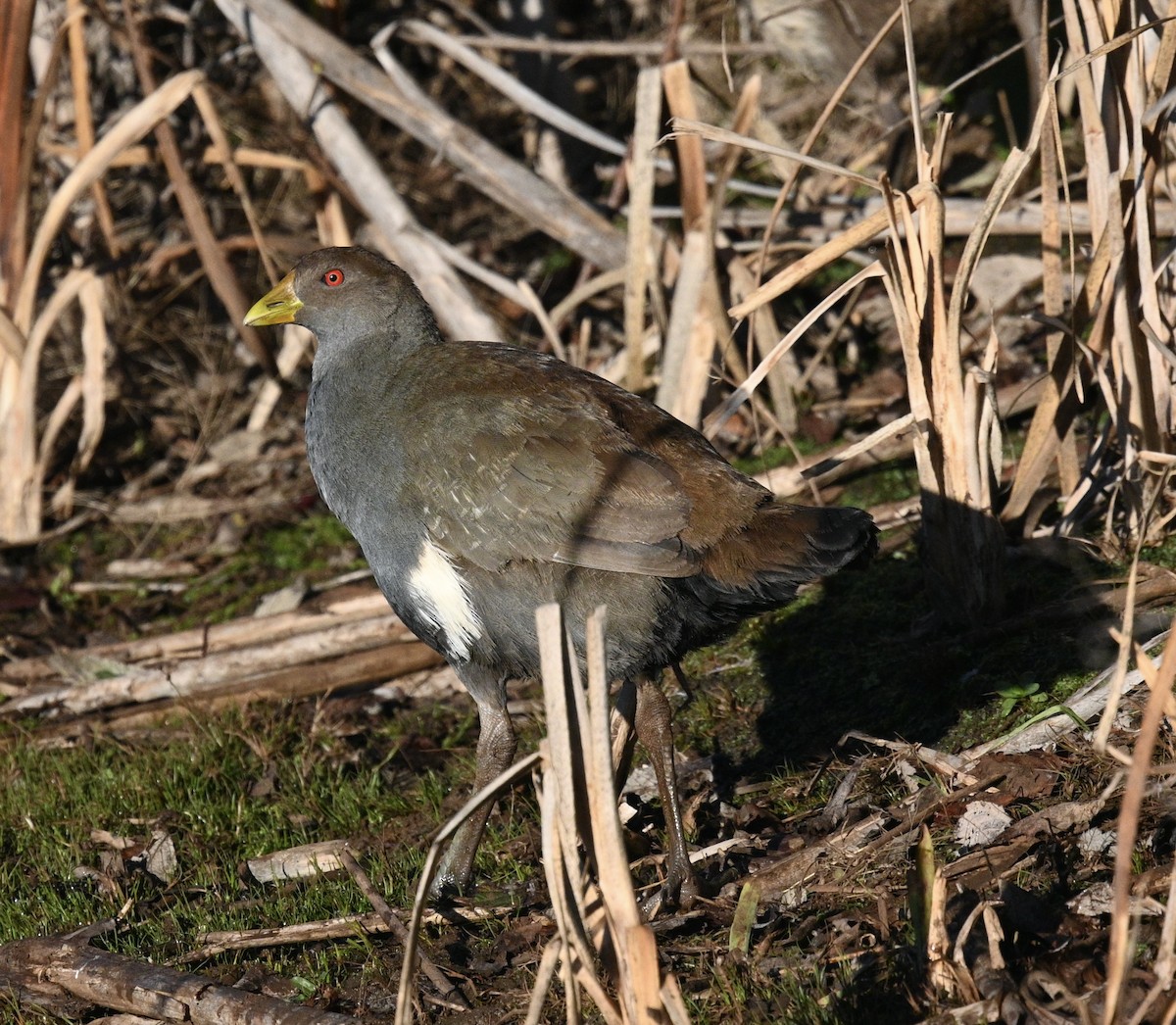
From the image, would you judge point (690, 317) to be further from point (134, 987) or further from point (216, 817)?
point (134, 987)

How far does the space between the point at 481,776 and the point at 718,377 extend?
1.40 metres

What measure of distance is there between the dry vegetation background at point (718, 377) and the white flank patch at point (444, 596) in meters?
0.67

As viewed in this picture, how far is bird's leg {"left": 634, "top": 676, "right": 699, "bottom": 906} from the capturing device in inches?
133

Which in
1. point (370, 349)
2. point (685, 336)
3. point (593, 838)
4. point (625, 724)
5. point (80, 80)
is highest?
point (80, 80)

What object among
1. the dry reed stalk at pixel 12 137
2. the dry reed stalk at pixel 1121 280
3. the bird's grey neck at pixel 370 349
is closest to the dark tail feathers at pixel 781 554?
the dry reed stalk at pixel 1121 280

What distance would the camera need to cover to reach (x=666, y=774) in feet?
11.8

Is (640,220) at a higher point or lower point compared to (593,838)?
higher

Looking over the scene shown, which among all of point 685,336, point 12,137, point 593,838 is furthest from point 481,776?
point 12,137

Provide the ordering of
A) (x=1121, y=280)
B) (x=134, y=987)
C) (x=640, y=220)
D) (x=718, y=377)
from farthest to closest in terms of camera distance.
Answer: (x=640, y=220) → (x=718, y=377) → (x=1121, y=280) → (x=134, y=987)

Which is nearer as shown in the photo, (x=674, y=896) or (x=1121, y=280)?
(x=674, y=896)

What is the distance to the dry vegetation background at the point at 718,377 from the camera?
2.85 meters

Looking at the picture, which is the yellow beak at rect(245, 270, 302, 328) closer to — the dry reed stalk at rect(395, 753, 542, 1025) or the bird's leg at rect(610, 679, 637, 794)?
the bird's leg at rect(610, 679, 637, 794)

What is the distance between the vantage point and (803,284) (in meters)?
6.71

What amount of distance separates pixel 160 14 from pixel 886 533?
466cm
